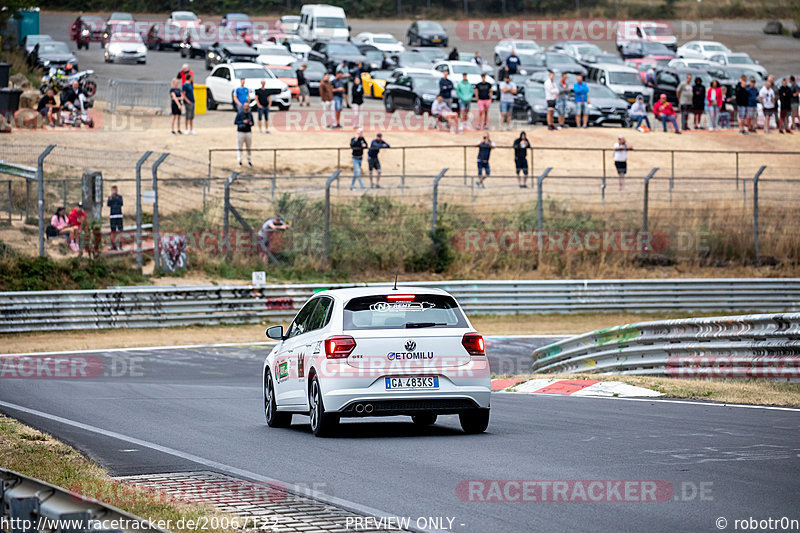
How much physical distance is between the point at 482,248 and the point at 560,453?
70.1ft

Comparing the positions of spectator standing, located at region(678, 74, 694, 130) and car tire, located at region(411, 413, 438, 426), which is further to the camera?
spectator standing, located at region(678, 74, 694, 130)

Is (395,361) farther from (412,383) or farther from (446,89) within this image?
(446,89)

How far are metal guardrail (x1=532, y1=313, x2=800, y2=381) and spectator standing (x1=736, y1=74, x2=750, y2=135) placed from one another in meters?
23.1

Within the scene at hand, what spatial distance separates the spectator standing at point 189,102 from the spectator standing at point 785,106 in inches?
777

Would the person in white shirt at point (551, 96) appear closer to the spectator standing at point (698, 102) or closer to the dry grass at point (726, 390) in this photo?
the spectator standing at point (698, 102)

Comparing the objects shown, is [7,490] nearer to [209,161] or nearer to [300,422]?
[300,422]

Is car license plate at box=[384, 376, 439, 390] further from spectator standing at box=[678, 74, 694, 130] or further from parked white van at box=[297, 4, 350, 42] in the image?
parked white van at box=[297, 4, 350, 42]

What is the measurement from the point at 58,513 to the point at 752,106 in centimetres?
3871

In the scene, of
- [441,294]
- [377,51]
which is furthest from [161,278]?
[377,51]

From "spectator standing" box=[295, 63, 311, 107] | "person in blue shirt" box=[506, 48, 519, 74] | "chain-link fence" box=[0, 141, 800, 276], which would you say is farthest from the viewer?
"person in blue shirt" box=[506, 48, 519, 74]

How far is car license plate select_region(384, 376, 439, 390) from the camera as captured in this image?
10641 mm

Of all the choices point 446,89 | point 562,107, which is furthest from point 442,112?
point 562,107

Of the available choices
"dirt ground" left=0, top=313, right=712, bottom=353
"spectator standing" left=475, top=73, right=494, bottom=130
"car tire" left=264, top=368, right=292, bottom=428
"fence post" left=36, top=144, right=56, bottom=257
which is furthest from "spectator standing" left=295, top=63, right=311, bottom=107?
"car tire" left=264, top=368, right=292, bottom=428

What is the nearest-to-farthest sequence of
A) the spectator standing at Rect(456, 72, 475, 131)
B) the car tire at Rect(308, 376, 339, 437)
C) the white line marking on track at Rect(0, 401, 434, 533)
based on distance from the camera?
1. the white line marking on track at Rect(0, 401, 434, 533)
2. the car tire at Rect(308, 376, 339, 437)
3. the spectator standing at Rect(456, 72, 475, 131)
